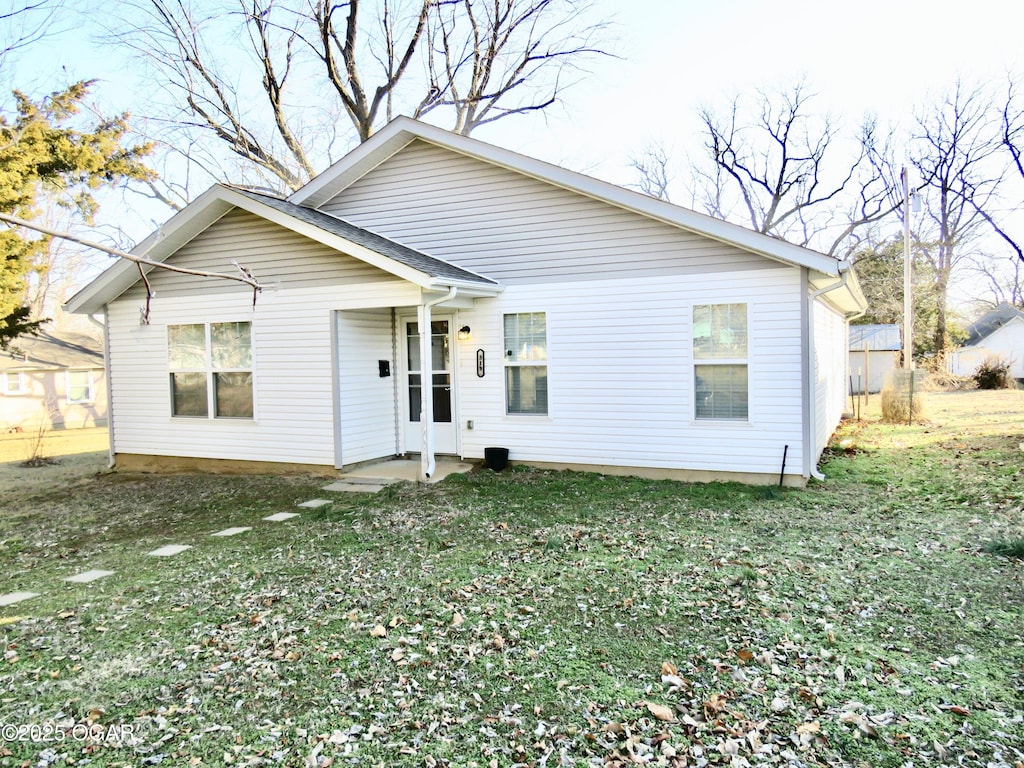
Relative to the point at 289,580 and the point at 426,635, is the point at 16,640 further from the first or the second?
the point at 426,635

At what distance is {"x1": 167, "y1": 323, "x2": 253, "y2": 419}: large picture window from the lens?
10172 mm

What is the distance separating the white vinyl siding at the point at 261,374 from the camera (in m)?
9.53

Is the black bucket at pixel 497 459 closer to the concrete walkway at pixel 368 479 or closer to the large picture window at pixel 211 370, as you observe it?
the concrete walkway at pixel 368 479

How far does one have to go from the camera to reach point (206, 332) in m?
10.3

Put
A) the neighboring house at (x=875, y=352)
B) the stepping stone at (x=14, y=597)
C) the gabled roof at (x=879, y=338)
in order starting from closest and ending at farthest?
1. the stepping stone at (x=14, y=597)
2. the neighboring house at (x=875, y=352)
3. the gabled roof at (x=879, y=338)

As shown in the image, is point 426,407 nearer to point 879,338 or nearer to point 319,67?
point 319,67

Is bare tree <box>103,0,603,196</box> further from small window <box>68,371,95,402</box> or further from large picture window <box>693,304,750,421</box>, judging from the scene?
large picture window <box>693,304,750,421</box>

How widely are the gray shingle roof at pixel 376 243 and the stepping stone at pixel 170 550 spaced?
4049 mm

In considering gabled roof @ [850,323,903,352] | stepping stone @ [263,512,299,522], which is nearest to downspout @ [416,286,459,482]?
stepping stone @ [263,512,299,522]

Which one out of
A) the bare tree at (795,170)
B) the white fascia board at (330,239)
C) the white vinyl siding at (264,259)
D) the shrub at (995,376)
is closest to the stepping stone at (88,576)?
the white fascia board at (330,239)

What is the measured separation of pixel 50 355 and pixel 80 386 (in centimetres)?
144

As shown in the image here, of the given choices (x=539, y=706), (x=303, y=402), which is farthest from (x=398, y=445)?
(x=539, y=706)

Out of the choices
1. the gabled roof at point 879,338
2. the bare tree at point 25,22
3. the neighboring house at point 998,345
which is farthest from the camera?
the neighboring house at point 998,345

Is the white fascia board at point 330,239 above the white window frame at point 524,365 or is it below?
above
